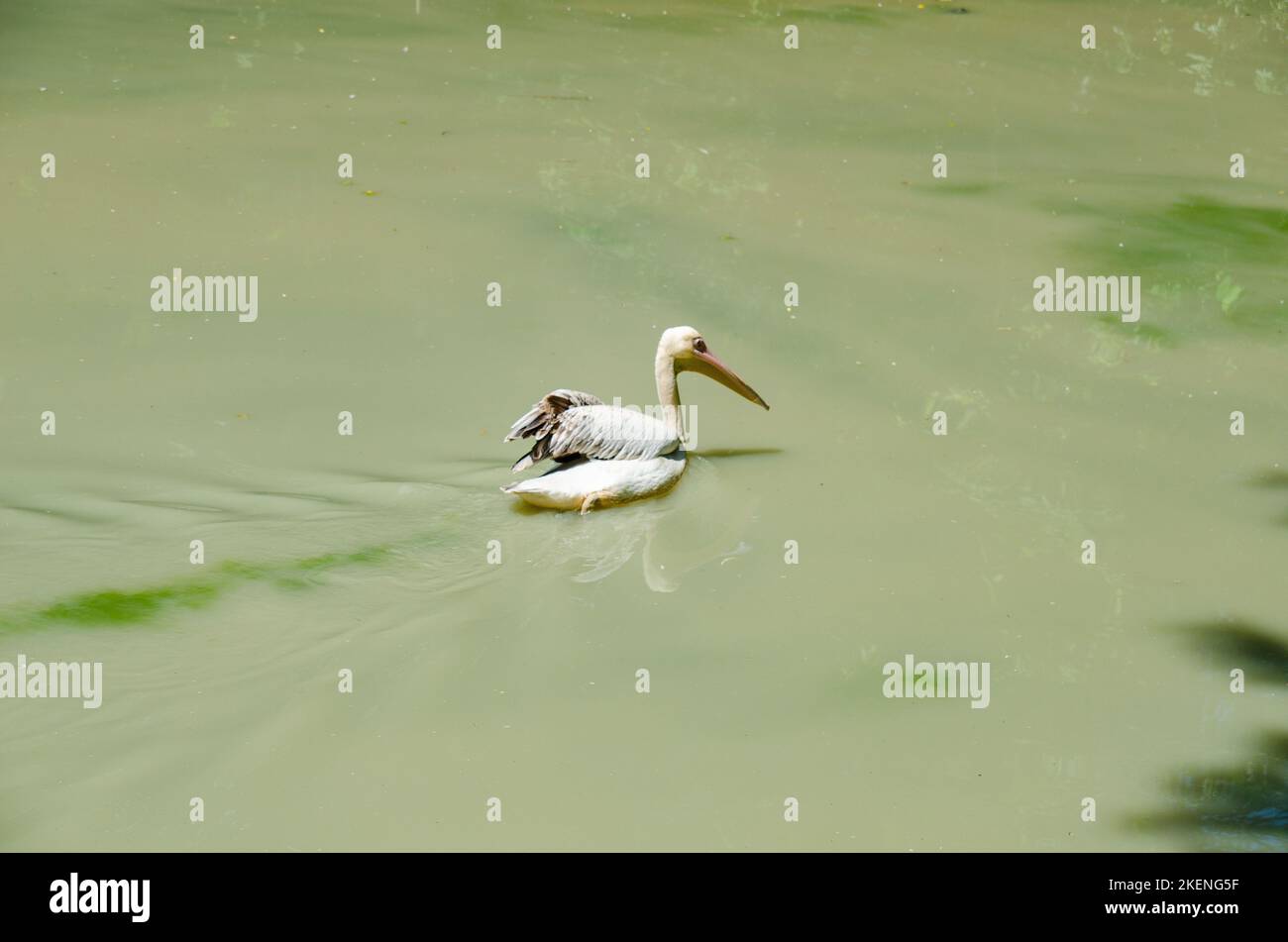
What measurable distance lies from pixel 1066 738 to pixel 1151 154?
6.26 metres

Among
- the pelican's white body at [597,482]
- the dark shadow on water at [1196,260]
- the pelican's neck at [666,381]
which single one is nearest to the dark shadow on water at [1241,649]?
the pelican's white body at [597,482]

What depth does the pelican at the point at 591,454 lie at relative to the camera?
538cm

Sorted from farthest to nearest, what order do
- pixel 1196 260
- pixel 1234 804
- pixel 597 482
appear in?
pixel 1196 260
pixel 597 482
pixel 1234 804

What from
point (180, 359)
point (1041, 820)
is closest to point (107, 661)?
point (180, 359)

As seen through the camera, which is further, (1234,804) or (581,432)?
(581,432)

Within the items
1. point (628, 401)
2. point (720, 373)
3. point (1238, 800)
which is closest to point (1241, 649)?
point (1238, 800)

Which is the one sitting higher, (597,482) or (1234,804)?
(597,482)

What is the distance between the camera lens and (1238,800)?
159 inches

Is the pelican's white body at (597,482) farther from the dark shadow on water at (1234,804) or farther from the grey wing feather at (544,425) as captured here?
the dark shadow on water at (1234,804)

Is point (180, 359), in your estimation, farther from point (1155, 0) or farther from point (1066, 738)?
point (1155, 0)

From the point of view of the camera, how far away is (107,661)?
4.43 metres

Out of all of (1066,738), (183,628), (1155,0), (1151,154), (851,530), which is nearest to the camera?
(1066,738)

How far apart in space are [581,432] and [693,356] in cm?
70

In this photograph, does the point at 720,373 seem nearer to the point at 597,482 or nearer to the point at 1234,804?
the point at 597,482
